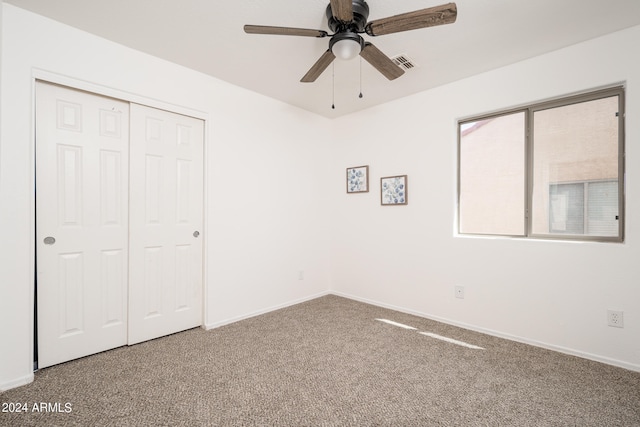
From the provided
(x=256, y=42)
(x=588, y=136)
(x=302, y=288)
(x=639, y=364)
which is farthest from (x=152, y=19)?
(x=639, y=364)

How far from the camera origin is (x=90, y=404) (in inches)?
69.4

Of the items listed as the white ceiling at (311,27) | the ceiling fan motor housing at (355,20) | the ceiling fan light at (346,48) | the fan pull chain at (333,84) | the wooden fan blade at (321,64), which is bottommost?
the ceiling fan light at (346,48)

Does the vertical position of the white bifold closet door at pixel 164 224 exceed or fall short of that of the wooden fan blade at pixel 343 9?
it falls short

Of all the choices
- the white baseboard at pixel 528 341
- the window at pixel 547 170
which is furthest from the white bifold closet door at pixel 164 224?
the window at pixel 547 170

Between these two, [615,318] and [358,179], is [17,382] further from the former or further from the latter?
[615,318]

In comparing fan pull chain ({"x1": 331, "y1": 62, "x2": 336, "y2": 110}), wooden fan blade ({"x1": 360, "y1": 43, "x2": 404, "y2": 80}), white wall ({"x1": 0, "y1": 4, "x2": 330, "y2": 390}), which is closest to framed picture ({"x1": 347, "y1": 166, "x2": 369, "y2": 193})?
white wall ({"x1": 0, "y1": 4, "x2": 330, "y2": 390})

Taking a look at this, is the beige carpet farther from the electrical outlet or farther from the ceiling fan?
the ceiling fan

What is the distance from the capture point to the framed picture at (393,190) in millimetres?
3461

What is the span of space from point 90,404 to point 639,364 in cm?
379

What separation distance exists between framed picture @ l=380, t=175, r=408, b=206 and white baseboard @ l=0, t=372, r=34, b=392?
3.51m

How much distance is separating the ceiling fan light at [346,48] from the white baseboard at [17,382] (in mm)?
3032

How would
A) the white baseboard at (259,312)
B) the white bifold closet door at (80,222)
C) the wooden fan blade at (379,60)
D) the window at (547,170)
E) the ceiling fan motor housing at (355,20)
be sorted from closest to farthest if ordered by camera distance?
the ceiling fan motor housing at (355,20)
the wooden fan blade at (379,60)
the white bifold closet door at (80,222)
the window at (547,170)
the white baseboard at (259,312)

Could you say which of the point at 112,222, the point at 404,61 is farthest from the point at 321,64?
the point at 112,222

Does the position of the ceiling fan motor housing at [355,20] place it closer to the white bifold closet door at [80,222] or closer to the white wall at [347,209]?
the white wall at [347,209]
